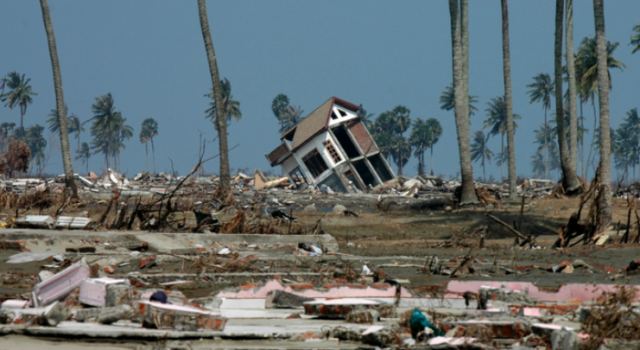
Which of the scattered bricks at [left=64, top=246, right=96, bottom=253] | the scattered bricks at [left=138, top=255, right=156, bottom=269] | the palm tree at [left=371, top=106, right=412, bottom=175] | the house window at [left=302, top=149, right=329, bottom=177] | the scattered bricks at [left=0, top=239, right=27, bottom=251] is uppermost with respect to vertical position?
the palm tree at [left=371, top=106, right=412, bottom=175]

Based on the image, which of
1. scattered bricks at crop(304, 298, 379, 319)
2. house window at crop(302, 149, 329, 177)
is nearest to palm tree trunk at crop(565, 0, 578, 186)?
house window at crop(302, 149, 329, 177)

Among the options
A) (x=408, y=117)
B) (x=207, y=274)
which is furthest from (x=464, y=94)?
(x=408, y=117)

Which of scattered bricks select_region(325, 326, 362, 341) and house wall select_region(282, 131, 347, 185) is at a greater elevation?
house wall select_region(282, 131, 347, 185)

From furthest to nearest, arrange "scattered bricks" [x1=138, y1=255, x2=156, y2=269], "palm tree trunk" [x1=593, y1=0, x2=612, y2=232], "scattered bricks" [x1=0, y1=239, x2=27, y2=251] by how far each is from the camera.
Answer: "palm tree trunk" [x1=593, y1=0, x2=612, y2=232], "scattered bricks" [x1=0, y1=239, x2=27, y2=251], "scattered bricks" [x1=138, y1=255, x2=156, y2=269]

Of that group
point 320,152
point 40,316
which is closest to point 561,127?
point 40,316

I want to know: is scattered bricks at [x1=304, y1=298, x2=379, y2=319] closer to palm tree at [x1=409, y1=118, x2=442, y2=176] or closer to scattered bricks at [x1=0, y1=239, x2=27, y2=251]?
scattered bricks at [x1=0, y1=239, x2=27, y2=251]

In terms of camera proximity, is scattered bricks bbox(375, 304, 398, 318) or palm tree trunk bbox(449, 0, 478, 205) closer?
scattered bricks bbox(375, 304, 398, 318)

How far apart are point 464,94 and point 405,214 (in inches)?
176

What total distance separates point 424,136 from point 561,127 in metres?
145

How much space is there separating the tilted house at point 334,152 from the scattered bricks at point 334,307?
63.2 meters

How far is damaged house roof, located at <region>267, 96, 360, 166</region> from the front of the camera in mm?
76750

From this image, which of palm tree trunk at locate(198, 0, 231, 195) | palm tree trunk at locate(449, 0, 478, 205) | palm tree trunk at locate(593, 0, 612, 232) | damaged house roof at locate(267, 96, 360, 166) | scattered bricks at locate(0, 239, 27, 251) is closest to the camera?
scattered bricks at locate(0, 239, 27, 251)

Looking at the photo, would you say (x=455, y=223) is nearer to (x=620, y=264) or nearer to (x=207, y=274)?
(x=620, y=264)

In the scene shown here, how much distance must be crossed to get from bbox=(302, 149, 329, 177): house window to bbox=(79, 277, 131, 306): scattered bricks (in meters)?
66.3
